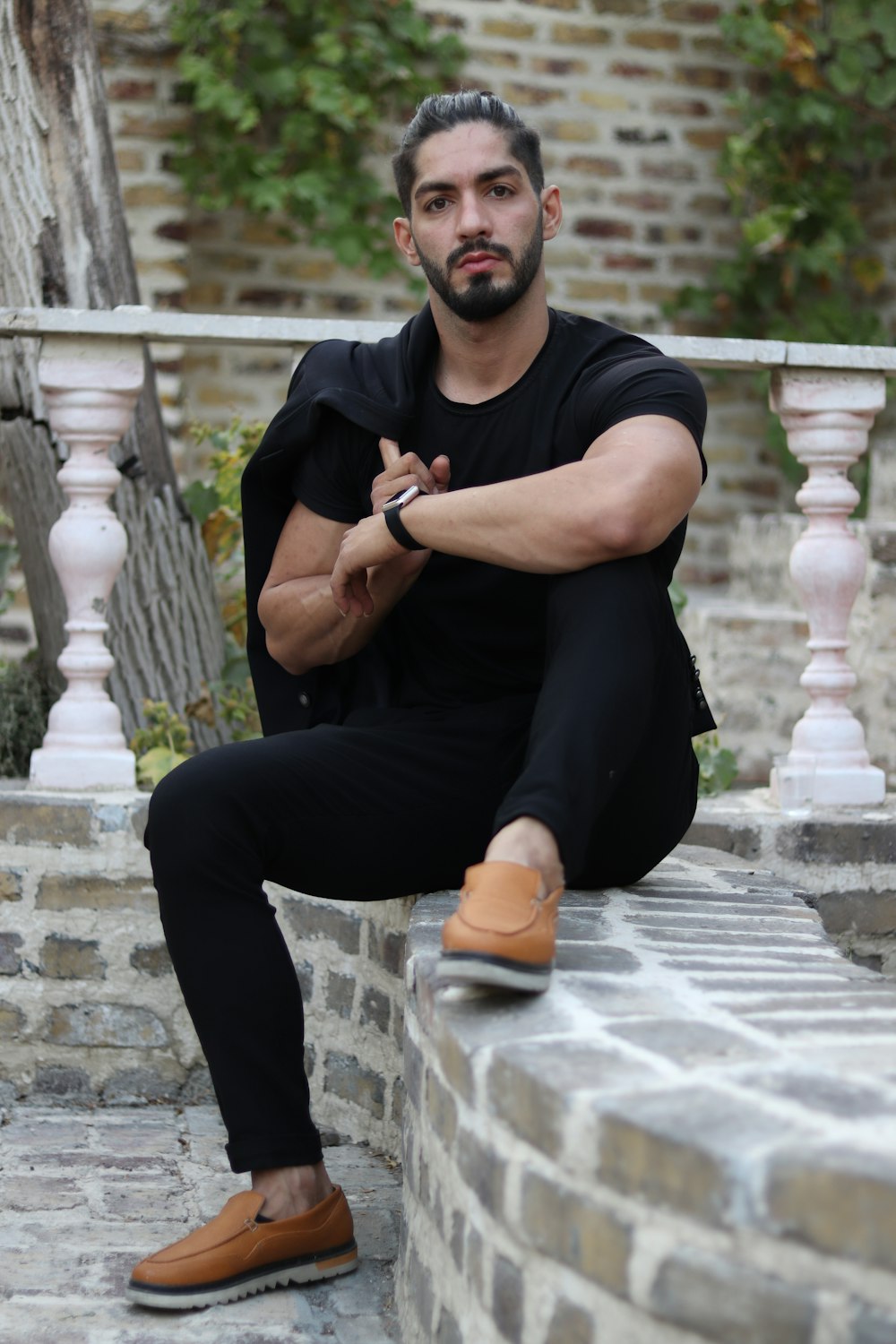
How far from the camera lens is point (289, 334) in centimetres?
307

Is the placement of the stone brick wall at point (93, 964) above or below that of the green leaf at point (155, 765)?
below

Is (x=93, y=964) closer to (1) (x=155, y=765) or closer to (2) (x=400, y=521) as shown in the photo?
(1) (x=155, y=765)

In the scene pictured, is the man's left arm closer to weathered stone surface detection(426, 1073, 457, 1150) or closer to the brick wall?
weathered stone surface detection(426, 1073, 457, 1150)

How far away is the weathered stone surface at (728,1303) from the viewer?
1.17m

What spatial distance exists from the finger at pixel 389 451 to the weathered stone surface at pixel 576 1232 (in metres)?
1.21

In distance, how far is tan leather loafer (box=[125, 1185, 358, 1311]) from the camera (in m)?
2.00

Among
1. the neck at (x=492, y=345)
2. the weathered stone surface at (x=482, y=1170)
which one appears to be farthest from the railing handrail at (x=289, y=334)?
the weathered stone surface at (x=482, y=1170)

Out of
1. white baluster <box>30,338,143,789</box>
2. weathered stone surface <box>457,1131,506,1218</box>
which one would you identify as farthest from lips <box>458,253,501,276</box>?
weathered stone surface <box>457,1131,506,1218</box>

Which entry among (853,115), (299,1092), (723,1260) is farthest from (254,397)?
(723,1260)

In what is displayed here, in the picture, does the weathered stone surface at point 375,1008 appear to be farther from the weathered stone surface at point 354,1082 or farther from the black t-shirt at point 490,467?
the black t-shirt at point 490,467

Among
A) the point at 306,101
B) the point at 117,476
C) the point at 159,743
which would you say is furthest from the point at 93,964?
the point at 306,101

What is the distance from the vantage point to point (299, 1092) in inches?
82.0

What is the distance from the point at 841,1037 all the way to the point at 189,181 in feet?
16.3

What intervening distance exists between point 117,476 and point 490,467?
39.0 inches
